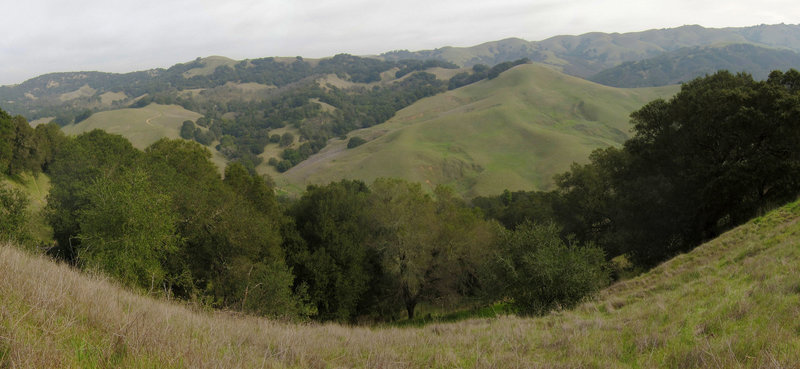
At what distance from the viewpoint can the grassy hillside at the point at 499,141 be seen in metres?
106

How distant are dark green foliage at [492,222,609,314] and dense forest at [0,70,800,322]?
0.08m

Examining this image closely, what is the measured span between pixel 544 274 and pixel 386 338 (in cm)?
925

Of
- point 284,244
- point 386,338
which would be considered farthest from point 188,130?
point 386,338

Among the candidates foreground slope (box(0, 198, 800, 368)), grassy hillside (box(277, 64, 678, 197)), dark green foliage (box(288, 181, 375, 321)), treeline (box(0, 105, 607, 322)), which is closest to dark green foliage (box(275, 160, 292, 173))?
grassy hillside (box(277, 64, 678, 197))

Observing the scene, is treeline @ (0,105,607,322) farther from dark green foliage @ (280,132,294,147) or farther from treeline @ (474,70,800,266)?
dark green foliage @ (280,132,294,147)

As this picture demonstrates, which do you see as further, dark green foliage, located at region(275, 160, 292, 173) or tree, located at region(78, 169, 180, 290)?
dark green foliage, located at region(275, 160, 292, 173)

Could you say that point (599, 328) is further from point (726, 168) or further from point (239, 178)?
point (239, 178)

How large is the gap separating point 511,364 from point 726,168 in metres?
25.1

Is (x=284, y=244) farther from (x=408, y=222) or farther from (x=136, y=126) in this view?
(x=136, y=126)

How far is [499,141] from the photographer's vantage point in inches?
4993

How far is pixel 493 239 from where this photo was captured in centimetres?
3234

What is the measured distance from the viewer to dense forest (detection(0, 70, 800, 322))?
17000mm

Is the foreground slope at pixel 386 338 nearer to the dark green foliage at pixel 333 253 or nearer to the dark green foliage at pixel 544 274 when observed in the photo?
the dark green foliage at pixel 544 274

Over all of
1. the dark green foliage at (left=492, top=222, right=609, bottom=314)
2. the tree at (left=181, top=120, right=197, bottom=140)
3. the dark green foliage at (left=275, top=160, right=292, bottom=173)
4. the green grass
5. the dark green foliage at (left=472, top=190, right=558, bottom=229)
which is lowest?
the dark green foliage at (left=275, top=160, right=292, bottom=173)
